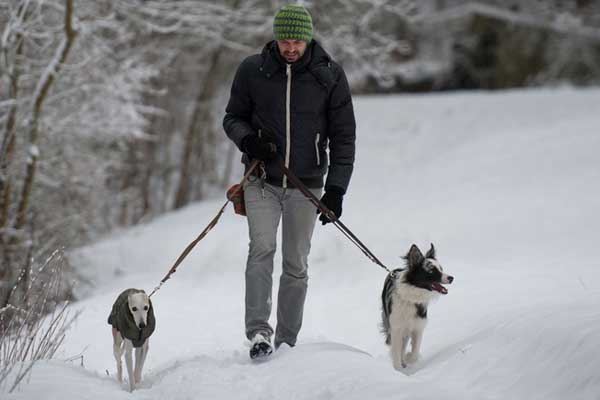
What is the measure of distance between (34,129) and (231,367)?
5725mm

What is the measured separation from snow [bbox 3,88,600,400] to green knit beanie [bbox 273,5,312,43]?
6.55 ft

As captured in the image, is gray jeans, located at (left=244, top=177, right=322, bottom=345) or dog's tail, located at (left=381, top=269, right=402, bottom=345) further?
dog's tail, located at (left=381, top=269, right=402, bottom=345)

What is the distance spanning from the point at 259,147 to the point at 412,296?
1.45m

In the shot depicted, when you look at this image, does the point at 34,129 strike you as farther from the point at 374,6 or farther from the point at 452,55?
the point at 452,55

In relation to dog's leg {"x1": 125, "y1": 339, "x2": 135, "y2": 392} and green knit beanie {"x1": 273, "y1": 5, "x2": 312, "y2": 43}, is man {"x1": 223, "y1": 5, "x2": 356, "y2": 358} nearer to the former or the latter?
green knit beanie {"x1": 273, "y1": 5, "x2": 312, "y2": 43}

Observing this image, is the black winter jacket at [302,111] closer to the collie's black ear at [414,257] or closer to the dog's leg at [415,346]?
the collie's black ear at [414,257]

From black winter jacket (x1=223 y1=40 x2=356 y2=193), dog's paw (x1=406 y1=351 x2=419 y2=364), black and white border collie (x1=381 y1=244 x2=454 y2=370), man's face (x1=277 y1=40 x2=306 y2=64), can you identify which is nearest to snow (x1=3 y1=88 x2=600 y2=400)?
dog's paw (x1=406 y1=351 x2=419 y2=364)

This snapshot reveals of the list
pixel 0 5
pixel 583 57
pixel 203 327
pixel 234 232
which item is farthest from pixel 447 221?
pixel 583 57

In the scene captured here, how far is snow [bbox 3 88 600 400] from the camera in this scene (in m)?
4.09

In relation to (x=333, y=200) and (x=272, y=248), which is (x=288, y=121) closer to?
(x=333, y=200)

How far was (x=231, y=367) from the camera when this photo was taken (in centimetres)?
468

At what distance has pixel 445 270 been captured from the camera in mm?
8578

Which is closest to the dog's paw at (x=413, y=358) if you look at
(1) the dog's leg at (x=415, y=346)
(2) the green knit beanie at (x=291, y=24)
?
(1) the dog's leg at (x=415, y=346)

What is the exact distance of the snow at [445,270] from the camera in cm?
409
